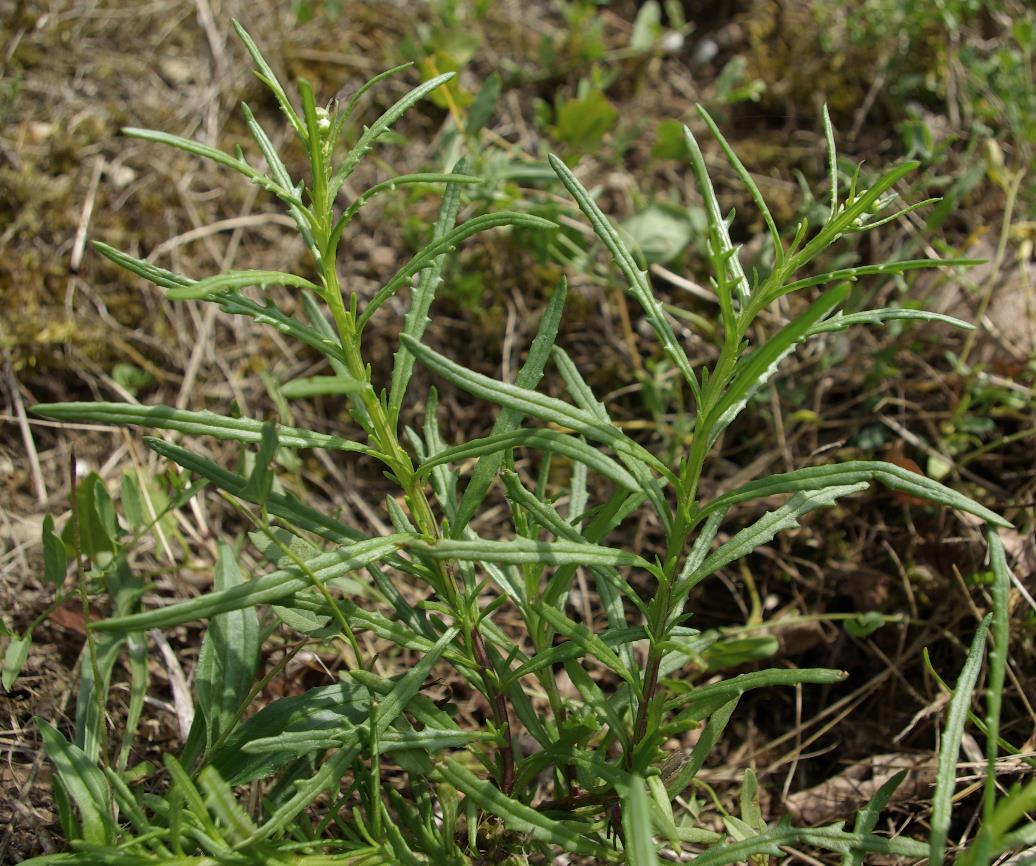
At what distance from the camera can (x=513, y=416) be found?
1.78m

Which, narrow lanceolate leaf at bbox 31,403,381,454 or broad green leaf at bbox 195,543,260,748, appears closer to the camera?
narrow lanceolate leaf at bbox 31,403,381,454

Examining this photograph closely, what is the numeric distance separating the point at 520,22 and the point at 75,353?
2246 mm

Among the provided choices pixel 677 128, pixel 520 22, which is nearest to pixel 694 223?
pixel 677 128

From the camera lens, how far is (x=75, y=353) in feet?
9.38

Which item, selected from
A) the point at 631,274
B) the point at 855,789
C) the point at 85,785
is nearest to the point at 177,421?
the point at 85,785

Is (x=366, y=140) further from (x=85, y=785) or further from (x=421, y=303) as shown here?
(x=85, y=785)

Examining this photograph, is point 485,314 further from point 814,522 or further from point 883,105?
point 883,105

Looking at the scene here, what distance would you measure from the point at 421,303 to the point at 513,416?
0.30m

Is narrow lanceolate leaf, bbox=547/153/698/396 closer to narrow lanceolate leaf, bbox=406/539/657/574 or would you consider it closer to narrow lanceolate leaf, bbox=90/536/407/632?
narrow lanceolate leaf, bbox=406/539/657/574

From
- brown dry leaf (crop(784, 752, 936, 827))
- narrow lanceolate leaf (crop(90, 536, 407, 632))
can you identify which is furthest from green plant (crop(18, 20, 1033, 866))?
brown dry leaf (crop(784, 752, 936, 827))

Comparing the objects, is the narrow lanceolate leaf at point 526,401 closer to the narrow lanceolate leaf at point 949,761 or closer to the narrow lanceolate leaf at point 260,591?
the narrow lanceolate leaf at point 260,591

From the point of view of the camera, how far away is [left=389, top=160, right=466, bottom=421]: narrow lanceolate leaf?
171 centimetres

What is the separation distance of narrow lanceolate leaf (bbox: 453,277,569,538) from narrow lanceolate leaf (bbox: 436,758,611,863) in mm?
454

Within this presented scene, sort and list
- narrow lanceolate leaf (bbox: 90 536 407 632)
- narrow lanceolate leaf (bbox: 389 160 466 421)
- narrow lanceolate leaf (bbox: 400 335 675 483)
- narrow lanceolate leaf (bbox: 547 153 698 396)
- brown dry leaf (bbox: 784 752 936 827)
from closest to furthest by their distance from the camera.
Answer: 1. narrow lanceolate leaf (bbox: 90 536 407 632)
2. narrow lanceolate leaf (bbox: 400 335 675 483)
3. narrow lanceolate leaf (bbox: 547 153 698 396)
4. narrow lanceolate leaf (bbox: 389 160 466 421)
5. brown dry leaf (bbox: 784 752 936 827)
